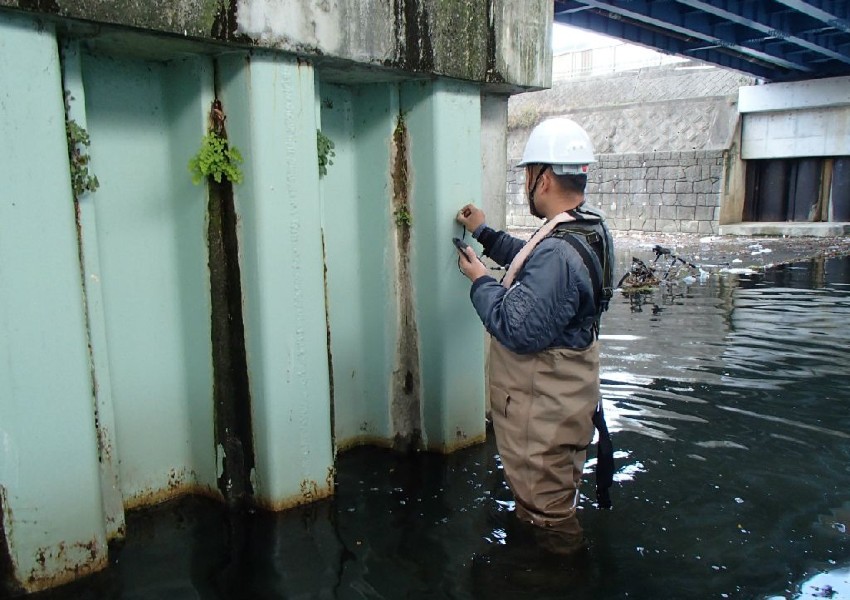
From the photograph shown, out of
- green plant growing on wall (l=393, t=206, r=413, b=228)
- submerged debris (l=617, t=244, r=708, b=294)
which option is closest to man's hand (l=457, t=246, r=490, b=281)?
green plant growing on wall (l=393, t=206, r=413, b=228)

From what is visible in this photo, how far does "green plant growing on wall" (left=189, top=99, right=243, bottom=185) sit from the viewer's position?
3.38 metres

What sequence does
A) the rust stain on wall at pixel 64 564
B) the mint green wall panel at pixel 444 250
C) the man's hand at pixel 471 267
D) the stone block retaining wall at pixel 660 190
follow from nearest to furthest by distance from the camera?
the rust stain on wall at pixel 64 564
the man's hand at pixel 471 267
the mint green wall panel at pixel 444 250
the stone block retaining wall at pixel 660 190

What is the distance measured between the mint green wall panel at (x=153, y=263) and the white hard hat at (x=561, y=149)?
62.4 inches

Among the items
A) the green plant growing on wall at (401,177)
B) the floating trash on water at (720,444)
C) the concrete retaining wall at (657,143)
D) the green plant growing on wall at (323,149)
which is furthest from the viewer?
the concrete retaining wall at (657,143)

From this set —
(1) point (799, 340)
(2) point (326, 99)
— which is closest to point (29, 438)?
(2) point (326, 99)

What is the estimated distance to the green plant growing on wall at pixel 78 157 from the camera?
2.94 metres

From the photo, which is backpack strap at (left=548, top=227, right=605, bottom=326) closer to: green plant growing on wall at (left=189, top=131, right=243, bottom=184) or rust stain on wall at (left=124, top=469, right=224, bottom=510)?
green plant growing on wall at (left=189, top=131, right=243, bottom=184)

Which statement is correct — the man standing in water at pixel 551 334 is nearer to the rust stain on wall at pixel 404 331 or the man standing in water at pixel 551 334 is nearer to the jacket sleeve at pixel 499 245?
the jacket sleeve at pixel 499 245

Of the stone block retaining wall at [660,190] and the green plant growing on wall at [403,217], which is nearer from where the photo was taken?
the green plant growing on wall at [403,217]

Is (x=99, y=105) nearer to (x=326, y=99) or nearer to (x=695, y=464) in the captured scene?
(x=326, y=99)

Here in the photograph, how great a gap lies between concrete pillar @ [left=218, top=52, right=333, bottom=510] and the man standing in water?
35.0 inches

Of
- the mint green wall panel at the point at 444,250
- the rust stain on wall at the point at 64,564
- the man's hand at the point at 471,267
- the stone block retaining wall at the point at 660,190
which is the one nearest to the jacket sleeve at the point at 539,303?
the man's hand at the point at 471,267

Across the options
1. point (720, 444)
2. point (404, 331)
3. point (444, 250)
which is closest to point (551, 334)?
point (444, 250)

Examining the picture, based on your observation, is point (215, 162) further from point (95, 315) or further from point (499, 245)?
point (499, 245)
